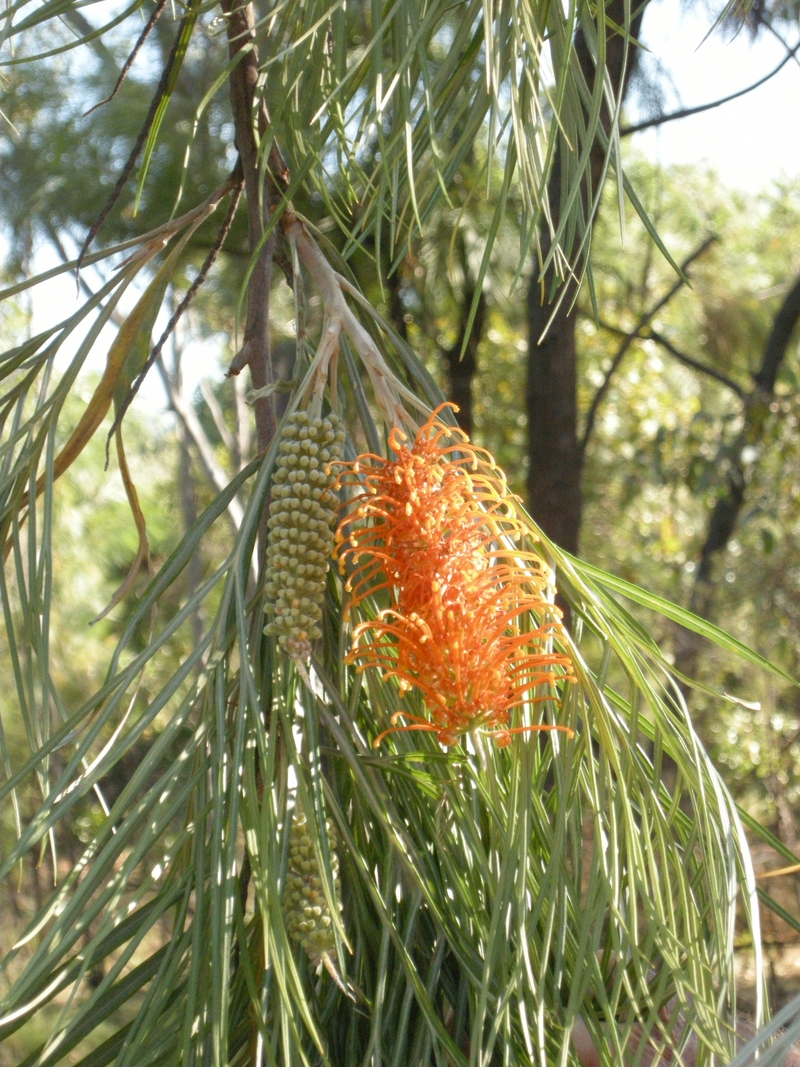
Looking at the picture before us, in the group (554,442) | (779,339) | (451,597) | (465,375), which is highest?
(779,339)

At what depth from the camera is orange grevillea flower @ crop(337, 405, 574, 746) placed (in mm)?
393

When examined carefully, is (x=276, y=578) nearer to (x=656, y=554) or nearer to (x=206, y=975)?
(x=206, y=975)

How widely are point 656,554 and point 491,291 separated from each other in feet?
5.69

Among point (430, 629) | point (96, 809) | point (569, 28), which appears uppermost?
point (569, 28)

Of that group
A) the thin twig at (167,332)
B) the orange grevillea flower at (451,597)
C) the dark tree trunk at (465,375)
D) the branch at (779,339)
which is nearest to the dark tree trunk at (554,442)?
the dark tree trunk at (465,375)

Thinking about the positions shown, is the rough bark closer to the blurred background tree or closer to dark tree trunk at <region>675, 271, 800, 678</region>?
the blurred background tree

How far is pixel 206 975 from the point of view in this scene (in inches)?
15.3

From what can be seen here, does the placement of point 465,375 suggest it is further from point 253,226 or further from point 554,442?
point 253,226

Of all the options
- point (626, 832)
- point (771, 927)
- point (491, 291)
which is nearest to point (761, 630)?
point (771, 927)

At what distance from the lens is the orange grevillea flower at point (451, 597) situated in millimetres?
393

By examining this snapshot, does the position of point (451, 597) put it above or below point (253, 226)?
below

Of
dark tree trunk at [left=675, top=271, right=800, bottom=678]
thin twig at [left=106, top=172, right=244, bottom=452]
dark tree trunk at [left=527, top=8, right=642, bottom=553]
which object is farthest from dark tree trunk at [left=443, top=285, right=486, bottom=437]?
thin twig at [left=106, top=172, right=244, bottom=452]

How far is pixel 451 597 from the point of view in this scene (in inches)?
16.0

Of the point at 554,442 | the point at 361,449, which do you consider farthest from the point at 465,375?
the point at 361,449
